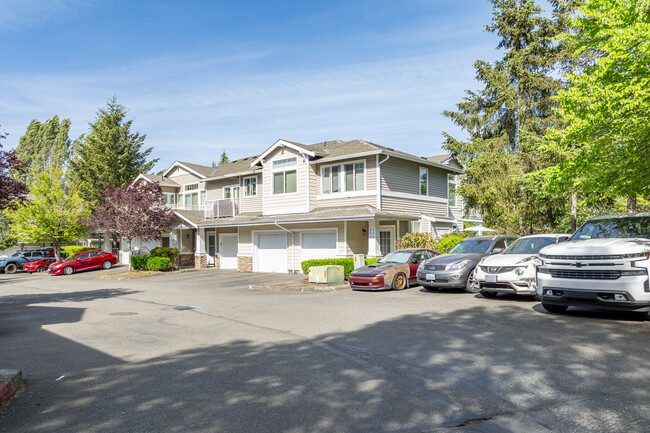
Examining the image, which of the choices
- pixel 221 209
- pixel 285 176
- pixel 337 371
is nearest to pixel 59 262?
pixel 221 209

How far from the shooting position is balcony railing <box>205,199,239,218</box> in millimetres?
28420

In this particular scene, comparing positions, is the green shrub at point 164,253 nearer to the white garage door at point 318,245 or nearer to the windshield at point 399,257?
the white garage door at point 318,245

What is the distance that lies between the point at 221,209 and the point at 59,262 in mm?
11600

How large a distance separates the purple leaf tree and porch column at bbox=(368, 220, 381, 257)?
13893 mm

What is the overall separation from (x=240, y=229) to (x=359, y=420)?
76.6 ft

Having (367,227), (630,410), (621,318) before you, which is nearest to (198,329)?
(630,410)

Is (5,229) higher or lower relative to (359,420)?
higher

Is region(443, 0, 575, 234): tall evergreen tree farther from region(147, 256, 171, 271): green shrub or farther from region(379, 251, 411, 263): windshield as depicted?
region(147, 256, 171, 271): green shrub

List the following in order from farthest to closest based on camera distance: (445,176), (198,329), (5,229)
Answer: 1. (5,229)
2. (445,176)
3. (198,329)

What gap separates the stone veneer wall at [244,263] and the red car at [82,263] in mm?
11987

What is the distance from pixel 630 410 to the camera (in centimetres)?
404

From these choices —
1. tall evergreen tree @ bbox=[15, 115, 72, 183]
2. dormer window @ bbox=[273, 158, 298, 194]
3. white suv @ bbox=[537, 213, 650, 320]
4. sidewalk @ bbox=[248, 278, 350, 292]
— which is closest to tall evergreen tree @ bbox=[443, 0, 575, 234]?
dormer window @ bbox=[273, 158, 298, 194]

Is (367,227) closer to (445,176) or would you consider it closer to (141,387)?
(445,176)

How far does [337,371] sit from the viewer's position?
554 centimetres
